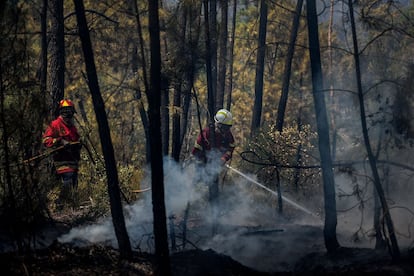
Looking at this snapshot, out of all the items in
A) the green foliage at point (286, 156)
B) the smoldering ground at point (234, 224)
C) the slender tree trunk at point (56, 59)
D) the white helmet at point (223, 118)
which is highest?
the slender tree trunk at point (56, 59)

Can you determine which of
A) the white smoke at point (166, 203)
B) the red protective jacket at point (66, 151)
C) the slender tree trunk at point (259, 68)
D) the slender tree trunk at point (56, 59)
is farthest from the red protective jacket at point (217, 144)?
the slender tree trunk at point (259, 68)

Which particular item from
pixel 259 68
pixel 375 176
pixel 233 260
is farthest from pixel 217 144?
pixel 259 68

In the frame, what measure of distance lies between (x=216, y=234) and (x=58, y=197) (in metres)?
3.93

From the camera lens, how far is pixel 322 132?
9.00 metres

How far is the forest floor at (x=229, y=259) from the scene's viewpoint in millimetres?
6792

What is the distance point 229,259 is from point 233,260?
0.34ft

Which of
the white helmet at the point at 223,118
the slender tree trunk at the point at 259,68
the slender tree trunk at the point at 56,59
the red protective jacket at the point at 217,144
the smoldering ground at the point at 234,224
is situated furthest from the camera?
the slender tree trunk at the point at 259,68

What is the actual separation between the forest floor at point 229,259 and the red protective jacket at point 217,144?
205 cm

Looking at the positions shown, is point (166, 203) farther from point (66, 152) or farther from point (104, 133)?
point (104, 133)

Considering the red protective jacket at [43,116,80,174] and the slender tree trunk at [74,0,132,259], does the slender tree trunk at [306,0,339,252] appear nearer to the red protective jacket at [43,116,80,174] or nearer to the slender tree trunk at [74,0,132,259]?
the slender tree trunk at [74,0,132,259]

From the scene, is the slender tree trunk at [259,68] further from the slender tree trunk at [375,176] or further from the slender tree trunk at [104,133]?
Answer: the slender tree trunk at [104,133]

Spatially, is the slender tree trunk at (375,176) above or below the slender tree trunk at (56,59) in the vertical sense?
below

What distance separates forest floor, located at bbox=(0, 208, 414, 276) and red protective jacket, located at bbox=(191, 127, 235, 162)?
205 centimetres

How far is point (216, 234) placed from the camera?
12438 mm
